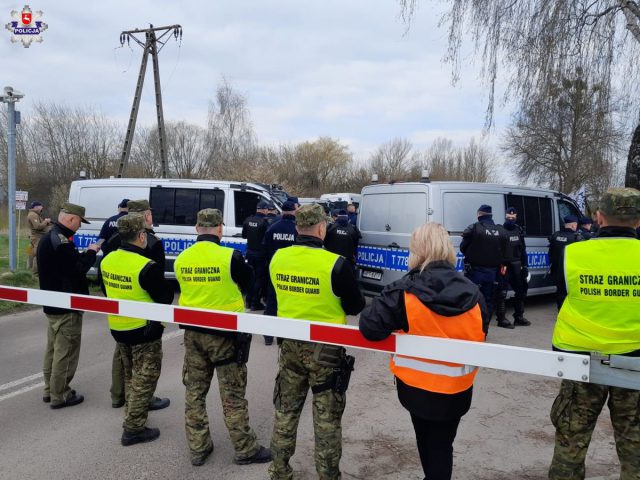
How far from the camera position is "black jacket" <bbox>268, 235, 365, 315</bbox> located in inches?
114

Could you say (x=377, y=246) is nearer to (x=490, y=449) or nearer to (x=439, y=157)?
(x=490, y=449)

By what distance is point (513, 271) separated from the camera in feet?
24.6

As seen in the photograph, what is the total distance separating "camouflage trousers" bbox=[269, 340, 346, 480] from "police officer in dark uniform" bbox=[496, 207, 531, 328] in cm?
487

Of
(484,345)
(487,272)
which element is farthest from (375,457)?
(487,272)

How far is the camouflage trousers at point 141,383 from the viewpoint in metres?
3.72

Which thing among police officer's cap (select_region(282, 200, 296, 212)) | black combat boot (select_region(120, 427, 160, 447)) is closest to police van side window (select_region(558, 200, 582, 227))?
police officer's cap (select_region(282, 200, 296, 212))

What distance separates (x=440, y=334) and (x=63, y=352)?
3.58 meters

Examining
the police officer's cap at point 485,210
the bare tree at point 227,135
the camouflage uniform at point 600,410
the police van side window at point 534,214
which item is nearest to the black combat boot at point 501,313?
the police officer's cap at point 485,210

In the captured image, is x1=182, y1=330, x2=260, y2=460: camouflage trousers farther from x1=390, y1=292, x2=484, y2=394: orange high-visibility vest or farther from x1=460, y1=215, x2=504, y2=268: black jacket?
x1=460, y1=215, x2=504, y2=268: black jacket

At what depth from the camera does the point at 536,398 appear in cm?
472

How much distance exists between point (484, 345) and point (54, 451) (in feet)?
10.6

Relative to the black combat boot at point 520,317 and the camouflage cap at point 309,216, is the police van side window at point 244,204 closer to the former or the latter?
the black combat boot at point 520,317

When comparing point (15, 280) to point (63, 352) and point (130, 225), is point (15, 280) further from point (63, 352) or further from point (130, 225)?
point (130, 225)

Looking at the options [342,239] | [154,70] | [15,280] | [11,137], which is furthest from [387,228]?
[154,70]
